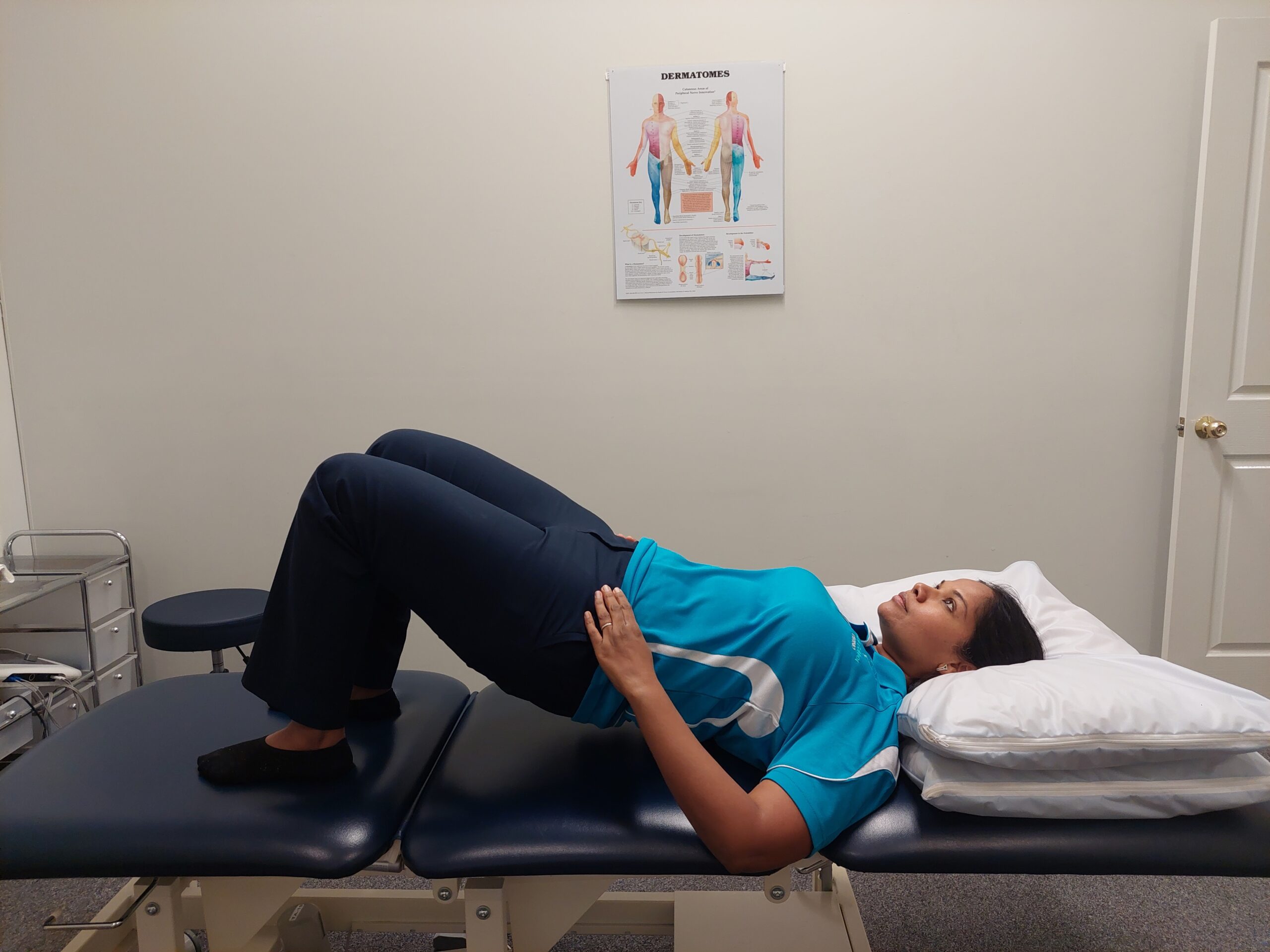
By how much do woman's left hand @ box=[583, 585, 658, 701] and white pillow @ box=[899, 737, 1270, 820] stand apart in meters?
0.39

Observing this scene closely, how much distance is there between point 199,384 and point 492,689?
56.7 inches

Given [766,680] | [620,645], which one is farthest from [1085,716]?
[620,645]

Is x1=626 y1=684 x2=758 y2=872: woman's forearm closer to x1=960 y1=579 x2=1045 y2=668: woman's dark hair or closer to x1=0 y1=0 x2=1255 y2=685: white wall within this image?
x1=960 y1=579 x2=1045 y2=668: woman's dark hair

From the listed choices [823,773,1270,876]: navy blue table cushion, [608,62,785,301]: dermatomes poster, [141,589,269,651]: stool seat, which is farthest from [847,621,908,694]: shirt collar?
[141,589,269,651]: stool seat

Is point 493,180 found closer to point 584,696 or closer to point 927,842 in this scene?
point 584,696

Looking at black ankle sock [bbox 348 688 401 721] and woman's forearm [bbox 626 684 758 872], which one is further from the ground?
woman's forearm [bbox 626 684 758 872]

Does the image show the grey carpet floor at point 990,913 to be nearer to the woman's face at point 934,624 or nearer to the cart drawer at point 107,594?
the woman's face at point 934,624

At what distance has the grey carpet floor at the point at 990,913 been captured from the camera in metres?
1.43

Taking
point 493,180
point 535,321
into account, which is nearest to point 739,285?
point 535,321

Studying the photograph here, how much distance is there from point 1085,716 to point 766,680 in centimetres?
40

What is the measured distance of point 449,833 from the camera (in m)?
1.03

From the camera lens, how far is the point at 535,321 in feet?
7.36

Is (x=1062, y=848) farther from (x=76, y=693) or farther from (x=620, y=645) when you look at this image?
(x=76, y=693)

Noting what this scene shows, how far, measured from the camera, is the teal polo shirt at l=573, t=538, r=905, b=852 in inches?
42.6
